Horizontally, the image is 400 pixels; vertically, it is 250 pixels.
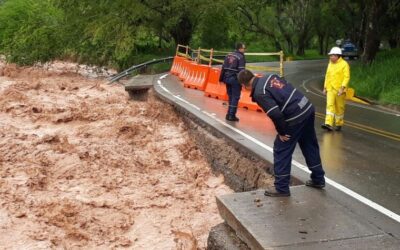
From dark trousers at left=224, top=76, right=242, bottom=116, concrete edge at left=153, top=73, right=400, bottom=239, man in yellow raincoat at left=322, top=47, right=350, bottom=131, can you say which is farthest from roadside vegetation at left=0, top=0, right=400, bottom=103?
dark trousers at left=224, top=76, right=242, bottom=116

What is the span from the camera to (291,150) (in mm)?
6324

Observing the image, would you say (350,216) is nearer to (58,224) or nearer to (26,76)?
(58,224)

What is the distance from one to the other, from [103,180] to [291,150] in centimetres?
509

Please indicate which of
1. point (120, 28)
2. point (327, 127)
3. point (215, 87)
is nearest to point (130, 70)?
point (120, 28)

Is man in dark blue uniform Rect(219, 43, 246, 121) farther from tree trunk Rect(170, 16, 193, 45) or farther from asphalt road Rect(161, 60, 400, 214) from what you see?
tree trunk Rect(170, 16, 193, 45)

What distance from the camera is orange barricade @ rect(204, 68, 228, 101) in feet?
52.2

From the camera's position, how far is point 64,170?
36.3ft

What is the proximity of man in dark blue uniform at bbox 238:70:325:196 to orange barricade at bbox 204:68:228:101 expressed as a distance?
30.7 ft

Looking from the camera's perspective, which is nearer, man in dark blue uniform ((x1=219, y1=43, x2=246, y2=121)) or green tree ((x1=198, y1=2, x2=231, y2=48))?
man in dark blue uniform ((x1=219, y1=43, x2=246, y2=121))

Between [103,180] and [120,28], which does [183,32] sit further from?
[103,180]

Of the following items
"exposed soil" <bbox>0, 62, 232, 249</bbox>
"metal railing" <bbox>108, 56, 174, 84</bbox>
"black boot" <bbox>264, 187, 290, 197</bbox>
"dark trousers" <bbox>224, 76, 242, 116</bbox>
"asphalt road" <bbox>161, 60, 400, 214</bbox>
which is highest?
"dark trousers" <bbox>224, 76, 242, 116</bbox>

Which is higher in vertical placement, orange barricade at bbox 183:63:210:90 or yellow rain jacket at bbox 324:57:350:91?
yellow rain jacket at bbox 324:57:350:91

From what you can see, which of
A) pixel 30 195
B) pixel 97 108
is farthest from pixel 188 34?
pixel 30 195

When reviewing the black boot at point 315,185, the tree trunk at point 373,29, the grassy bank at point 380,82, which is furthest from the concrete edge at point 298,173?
the tree trunk at point 373,29
